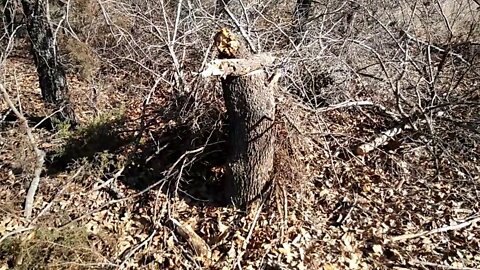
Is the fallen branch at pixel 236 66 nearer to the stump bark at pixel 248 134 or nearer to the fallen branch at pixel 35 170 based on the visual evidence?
the stump bark at pixel 248 134

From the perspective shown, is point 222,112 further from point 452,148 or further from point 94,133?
point 452,148

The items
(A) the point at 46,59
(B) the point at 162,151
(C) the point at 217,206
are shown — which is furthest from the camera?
(A) the point at 46,59

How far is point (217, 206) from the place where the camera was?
13.5 feet

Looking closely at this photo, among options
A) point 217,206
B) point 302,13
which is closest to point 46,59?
point 217,206

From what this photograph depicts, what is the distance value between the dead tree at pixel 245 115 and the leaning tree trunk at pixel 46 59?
8.15 feet

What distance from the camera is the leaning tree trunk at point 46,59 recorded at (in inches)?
209

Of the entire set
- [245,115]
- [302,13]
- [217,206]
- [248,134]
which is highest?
[302,13]

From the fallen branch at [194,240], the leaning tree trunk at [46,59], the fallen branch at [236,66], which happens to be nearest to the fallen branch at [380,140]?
the fallen branch at [236,66]

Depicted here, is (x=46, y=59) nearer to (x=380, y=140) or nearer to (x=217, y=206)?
(x=217, y=206)

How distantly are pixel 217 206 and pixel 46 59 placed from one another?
9.62ft

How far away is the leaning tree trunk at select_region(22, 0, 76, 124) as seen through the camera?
5309 mm

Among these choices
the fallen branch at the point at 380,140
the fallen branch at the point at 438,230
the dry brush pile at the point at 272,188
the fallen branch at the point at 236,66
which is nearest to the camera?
the fallen branch at the point at 236,66

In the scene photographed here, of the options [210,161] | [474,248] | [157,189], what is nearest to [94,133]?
[157,189]

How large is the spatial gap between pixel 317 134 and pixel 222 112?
94 cm
